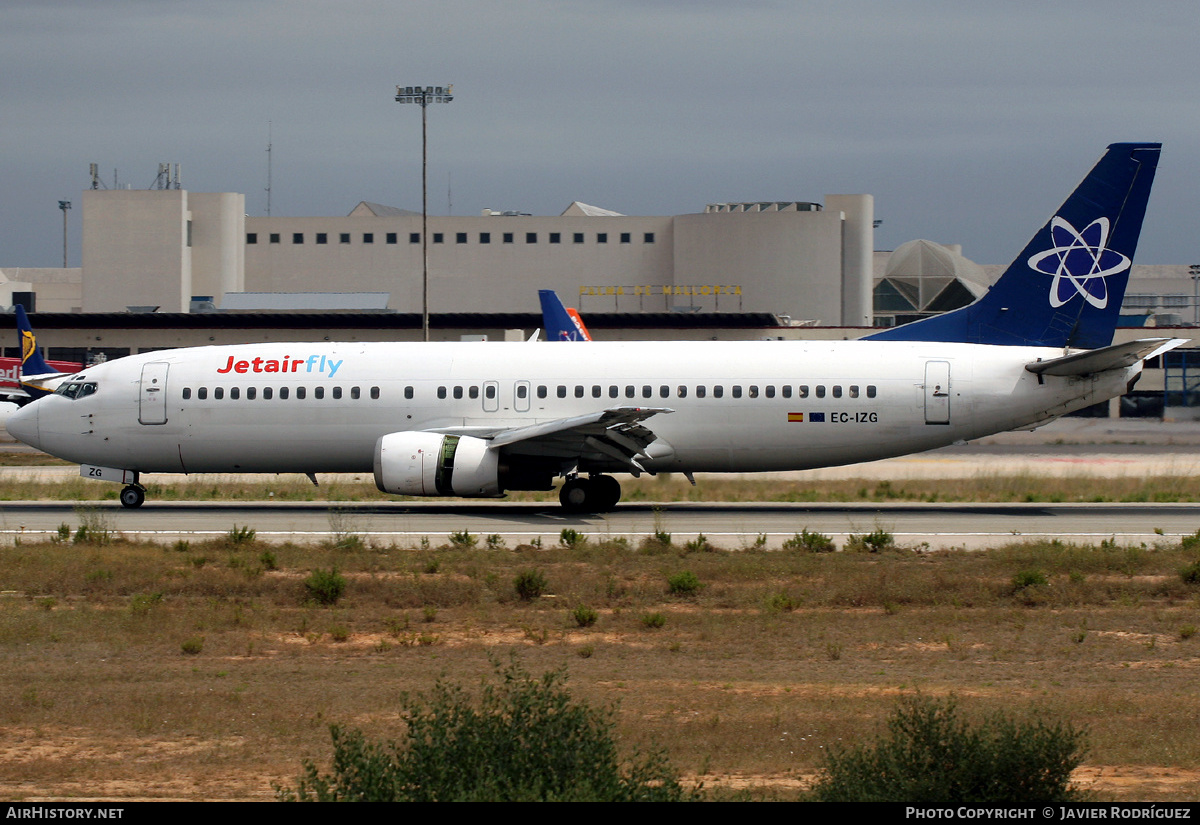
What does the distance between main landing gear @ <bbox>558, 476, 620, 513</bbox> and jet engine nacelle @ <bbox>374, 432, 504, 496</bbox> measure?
6.19ft

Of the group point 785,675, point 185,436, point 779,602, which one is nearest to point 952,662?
point 785,675

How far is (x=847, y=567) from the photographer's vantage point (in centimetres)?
1892

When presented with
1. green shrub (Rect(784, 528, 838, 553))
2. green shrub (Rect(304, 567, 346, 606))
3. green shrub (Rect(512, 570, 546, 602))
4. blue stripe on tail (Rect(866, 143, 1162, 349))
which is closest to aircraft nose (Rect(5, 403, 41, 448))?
green shrub (Rect(304, 567, 346, 606))

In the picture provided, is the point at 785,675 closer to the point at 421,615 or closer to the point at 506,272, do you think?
the point at 421,615

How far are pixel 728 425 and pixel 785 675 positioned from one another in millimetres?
15057

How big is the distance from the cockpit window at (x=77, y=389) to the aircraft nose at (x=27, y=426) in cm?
68

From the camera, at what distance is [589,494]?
27625 mm

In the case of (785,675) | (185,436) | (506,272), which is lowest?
(785,675)

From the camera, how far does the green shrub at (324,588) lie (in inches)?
648

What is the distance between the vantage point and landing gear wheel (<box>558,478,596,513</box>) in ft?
89.9

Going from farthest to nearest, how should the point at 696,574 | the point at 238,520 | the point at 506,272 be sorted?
the point at 506,272
the point at 238,520
the point at 696,574

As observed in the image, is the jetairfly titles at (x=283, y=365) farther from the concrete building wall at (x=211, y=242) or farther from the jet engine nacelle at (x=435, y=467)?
the concrete building wall at (x=211, y=242)

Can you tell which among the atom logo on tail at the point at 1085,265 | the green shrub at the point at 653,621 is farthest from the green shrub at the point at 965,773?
the atom logo on tail at the point at 1085,265
